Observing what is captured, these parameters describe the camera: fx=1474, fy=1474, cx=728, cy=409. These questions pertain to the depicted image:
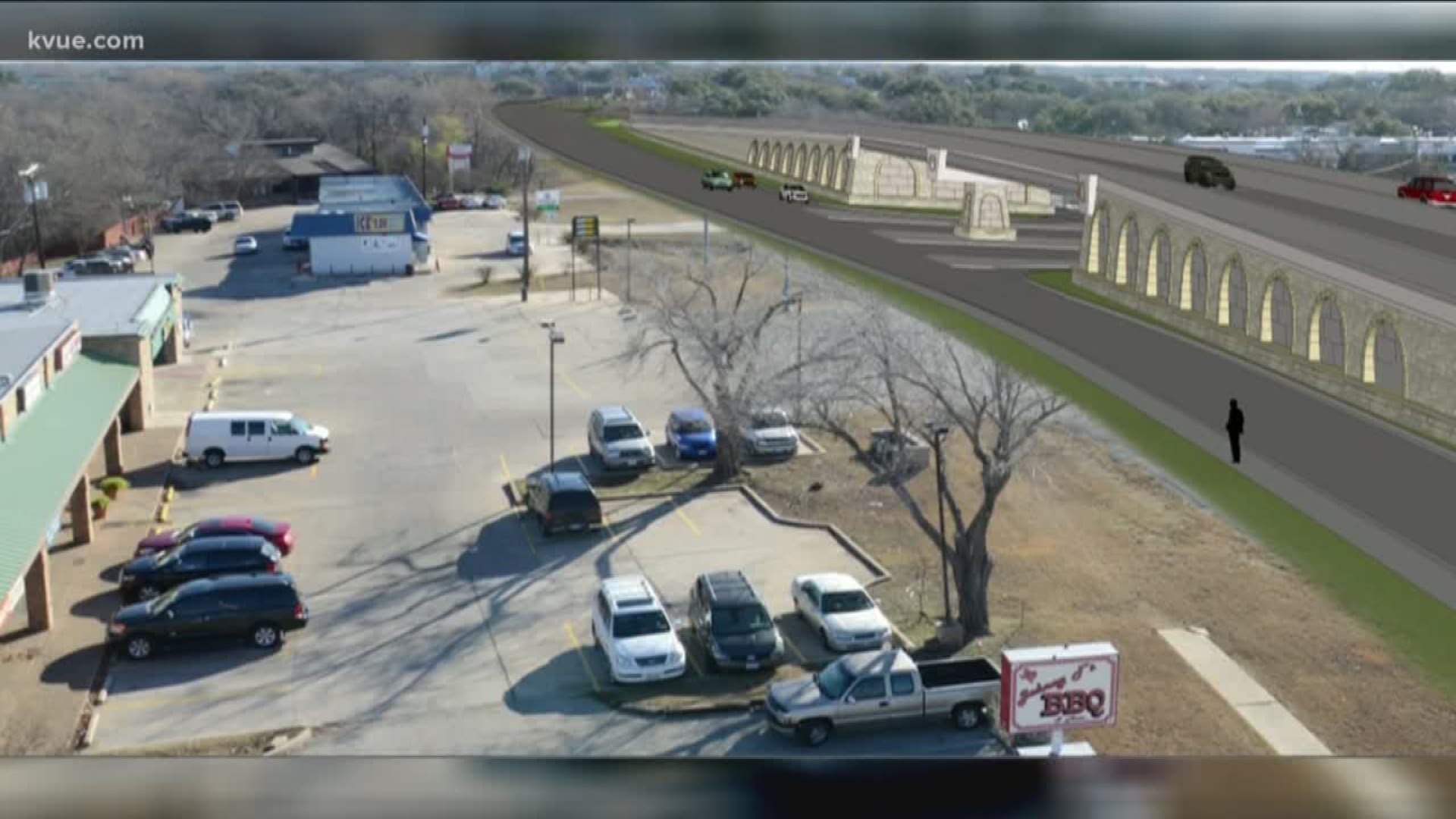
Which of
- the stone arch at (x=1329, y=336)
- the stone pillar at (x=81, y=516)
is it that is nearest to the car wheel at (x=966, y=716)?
the stone arch at (x=1329, y=336)

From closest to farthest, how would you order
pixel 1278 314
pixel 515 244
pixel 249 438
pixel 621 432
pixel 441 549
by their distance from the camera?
pixel 1278 314
pixel 441 549
pixel 249 438
pixel 621 432
pixel 515 244

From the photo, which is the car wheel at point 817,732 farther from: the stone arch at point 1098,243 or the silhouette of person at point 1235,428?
the silhouette of person at point 1235,428

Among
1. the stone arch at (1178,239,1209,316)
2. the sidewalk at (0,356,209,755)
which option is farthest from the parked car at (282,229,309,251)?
the stone arch at (1178,239,1209,316)

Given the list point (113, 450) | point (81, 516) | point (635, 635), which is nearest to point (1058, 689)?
point (635, 635)

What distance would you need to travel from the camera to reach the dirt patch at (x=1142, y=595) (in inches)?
412

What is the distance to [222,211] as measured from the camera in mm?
29109

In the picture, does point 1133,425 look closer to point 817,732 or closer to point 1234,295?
point 1234,295

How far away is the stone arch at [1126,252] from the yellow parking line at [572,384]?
50.7 ft

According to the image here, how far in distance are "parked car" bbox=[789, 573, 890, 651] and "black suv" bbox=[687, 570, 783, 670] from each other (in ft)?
1.19

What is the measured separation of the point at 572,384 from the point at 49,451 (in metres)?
9.12

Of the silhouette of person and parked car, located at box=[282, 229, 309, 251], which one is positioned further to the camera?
parked car, located at box=[282, 229, 309, 251]

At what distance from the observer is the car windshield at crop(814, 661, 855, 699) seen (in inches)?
375

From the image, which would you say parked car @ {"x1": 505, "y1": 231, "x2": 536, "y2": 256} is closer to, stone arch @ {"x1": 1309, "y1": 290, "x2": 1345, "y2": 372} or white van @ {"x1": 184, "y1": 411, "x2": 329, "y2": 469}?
white van @ {"x1": 184, "y1": 411, "x2": 329, "y2": 469}

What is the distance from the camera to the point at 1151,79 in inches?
115
